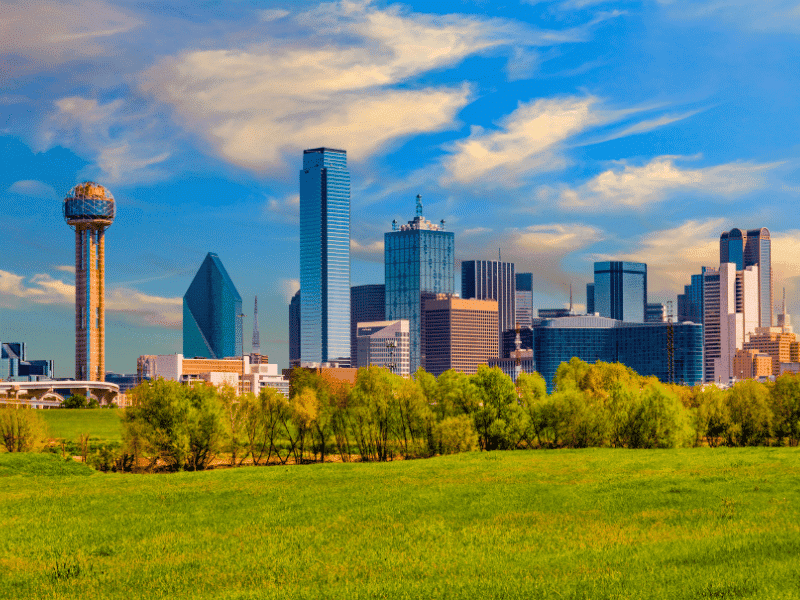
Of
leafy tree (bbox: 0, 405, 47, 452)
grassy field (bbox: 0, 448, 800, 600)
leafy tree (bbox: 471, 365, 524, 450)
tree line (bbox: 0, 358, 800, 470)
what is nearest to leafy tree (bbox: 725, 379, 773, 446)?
tree line (bbox: 0, 358, 800, 470)

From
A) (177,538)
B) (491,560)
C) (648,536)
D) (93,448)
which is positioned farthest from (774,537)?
(93,448)

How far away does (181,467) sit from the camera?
271ft

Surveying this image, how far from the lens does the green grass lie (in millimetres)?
133675

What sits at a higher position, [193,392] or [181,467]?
[193,392]

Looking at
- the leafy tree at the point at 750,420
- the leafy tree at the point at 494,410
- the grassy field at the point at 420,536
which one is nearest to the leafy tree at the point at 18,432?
the grassy field at the point at 420,536

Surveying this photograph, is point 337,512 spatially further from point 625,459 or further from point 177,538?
point 625,459

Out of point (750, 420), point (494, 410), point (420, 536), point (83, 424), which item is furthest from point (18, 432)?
point (750, 420)

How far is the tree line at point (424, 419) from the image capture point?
84.4m

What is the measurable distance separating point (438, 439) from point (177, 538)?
201 feet

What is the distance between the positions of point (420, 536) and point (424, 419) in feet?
210

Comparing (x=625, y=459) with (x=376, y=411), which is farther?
(x=376, y=411)

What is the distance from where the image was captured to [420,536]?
104 feet

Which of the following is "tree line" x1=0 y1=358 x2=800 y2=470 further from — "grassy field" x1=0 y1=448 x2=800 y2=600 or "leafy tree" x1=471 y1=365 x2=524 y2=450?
"grassy field" x1=0 y1=448 x2=800 y2=600

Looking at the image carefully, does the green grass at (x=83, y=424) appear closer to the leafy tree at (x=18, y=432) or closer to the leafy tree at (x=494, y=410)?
the leafy tree at (x=18, y=432)
